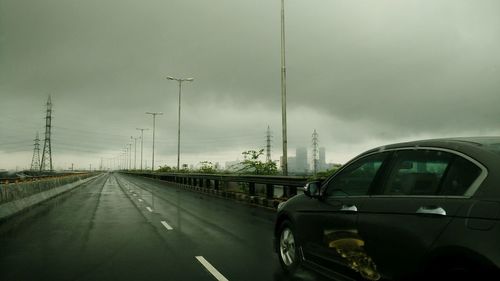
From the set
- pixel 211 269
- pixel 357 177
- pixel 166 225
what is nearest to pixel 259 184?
pixel 166 225

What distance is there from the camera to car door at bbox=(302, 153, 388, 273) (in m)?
5.11

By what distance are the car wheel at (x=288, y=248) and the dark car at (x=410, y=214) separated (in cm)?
23

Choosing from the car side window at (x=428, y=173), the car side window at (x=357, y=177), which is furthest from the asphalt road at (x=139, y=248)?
the car side window at (x=428, y=173)

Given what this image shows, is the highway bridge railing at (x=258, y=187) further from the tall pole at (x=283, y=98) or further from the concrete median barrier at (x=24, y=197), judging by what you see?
the concrete median barrier at (x=24, y=197)

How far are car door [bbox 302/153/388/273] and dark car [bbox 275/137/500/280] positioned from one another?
0.04ft

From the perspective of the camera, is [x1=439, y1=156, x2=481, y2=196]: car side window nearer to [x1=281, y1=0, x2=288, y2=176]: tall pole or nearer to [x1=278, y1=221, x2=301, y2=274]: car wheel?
[x1=278, y1=221, x2=301, y2=274]: car wheel

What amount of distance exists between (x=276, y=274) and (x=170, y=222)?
7108mm

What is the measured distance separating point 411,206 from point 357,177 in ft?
4.47

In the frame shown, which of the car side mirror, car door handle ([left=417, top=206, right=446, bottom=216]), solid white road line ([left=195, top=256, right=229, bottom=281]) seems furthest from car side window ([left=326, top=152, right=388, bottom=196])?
solid white road line ([left=195, top=256, right=229, bottom=281])

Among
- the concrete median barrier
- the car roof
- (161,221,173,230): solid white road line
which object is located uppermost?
the car roof

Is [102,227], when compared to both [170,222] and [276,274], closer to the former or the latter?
[170,222]

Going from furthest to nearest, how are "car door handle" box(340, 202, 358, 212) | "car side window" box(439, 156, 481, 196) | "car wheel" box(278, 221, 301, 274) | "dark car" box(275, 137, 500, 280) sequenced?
"car wheel" box(278, 221, 301, 274) → "car door handle" box(340, 202, 358, 212) → "car side window" box(439, 156, 481, 196) → "dark car" box(275, 137, 500, 280)

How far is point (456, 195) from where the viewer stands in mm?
3895

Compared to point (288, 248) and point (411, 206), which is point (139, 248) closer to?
point (288, 248)
